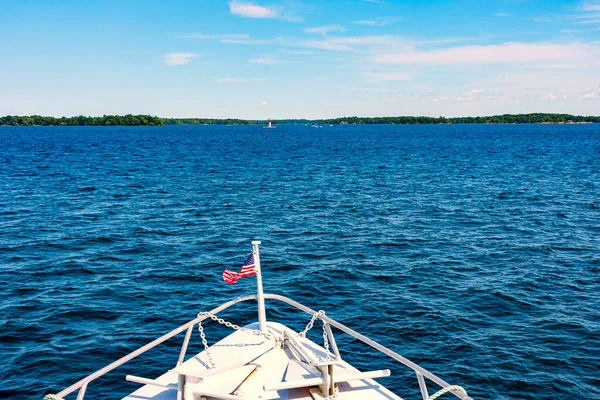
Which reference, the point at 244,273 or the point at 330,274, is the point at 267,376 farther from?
the point at 330,274

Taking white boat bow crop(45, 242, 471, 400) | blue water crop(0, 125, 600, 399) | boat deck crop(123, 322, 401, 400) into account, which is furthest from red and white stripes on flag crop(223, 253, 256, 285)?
blue water crop(0, 125, 600, 399)

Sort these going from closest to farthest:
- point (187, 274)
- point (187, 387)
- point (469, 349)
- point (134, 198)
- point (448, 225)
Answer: point (187, 387) → point (469, 349) → point (187, 274) → point (448, 225) → point (134, 198)

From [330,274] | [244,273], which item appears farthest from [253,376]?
[330,274]

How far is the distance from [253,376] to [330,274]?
15.3 metres

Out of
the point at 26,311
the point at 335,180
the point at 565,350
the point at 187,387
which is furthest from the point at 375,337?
the point at 335,180

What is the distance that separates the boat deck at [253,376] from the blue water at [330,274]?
5630 millimetres

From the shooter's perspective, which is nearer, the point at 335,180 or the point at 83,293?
the point at 83,293

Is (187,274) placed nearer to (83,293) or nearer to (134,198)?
(83,293)

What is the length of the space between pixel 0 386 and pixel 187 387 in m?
9.45

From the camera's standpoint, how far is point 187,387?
8398 mm

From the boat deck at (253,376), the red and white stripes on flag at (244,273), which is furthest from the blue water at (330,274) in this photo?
the red and white stripes on flag at (244,273)

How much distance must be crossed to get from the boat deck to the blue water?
5630 millimetres

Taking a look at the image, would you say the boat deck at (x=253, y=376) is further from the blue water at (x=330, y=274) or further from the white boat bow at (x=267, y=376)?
the blue water at (x=330, y=274)

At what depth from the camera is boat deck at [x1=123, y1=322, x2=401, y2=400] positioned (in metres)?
8.60
